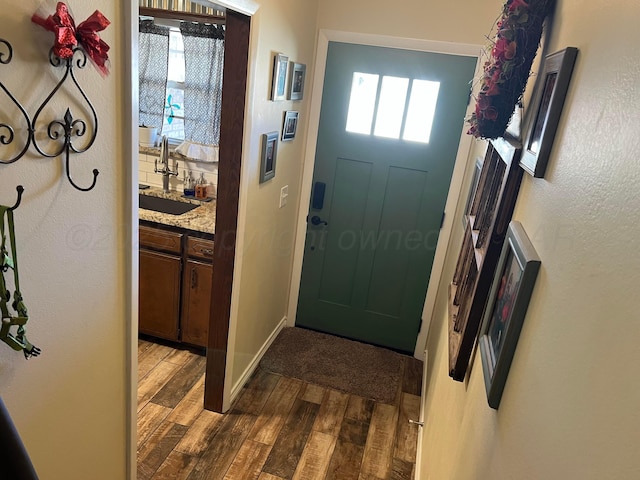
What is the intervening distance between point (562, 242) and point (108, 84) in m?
1.11

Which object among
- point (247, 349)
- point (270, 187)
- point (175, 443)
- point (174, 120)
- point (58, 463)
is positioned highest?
point (174, 120)

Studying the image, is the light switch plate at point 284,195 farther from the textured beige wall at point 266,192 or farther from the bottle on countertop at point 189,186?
the bottle on countertop at point 189,186

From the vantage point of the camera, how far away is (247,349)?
278 centimetres

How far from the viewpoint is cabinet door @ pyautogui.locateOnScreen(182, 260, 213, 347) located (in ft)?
9.13

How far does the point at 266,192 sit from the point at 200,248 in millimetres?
571

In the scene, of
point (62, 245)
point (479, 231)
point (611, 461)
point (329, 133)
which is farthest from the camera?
point (329, 133)

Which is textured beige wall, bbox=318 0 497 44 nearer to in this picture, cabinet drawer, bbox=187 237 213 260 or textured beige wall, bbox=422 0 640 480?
cabinet drawer, bbox=187 237 213 260

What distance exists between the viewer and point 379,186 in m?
3.05

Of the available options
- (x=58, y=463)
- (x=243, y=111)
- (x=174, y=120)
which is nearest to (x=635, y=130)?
(x=58, y=463)

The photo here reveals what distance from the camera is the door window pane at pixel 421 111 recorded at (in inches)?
110

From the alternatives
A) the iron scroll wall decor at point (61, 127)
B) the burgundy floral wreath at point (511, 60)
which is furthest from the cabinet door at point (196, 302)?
the burgundy floral wreath at point (511, 60)

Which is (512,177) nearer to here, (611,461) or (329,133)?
(611,461)

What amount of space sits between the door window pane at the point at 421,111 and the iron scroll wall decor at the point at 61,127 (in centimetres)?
214

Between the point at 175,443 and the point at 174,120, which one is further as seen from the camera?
the point at 174,120
